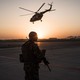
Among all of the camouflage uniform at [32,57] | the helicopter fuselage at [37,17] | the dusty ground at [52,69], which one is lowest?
the dusty ground at [52,69]

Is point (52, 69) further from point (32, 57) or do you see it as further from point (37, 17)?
point (37, 17)

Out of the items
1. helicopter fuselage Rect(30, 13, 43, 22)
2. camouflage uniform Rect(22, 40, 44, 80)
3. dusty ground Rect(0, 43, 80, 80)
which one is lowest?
dusty ground Rect(0, 43, 80, 80)

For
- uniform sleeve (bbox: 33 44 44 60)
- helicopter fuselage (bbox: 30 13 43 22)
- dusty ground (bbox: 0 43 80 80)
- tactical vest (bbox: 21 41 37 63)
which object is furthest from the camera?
helicopter fuselage (bbox: 30 13 43 22)

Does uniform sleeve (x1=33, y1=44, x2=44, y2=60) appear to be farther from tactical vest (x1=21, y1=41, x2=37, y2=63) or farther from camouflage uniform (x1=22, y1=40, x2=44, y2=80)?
tactical vest (x1=21, y1=41, x2=37, y2=63)

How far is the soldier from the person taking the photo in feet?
19.3

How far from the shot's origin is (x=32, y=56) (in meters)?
5.99

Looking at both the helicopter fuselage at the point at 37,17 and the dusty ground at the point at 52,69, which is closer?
the dusty ground at the point at 52,69

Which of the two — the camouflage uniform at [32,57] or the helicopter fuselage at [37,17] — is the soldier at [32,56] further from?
the helicopter fuselage at [37,17]

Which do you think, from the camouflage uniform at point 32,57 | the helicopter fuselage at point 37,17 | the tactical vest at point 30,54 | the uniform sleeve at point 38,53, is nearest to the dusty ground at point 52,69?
the camouflage uniform at point 32,57

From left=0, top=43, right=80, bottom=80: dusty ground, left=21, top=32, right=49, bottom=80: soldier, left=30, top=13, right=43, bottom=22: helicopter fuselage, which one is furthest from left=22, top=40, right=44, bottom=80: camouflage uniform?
left=30, top=13, right=43, bottom=22: helicopter fuselage

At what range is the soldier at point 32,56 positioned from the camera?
19.3 ft

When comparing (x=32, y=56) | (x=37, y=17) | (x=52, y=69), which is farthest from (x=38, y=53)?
(x=37, y=17)

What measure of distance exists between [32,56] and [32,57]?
25 millimetres

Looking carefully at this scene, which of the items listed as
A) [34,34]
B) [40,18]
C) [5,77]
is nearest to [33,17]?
[40,18]
